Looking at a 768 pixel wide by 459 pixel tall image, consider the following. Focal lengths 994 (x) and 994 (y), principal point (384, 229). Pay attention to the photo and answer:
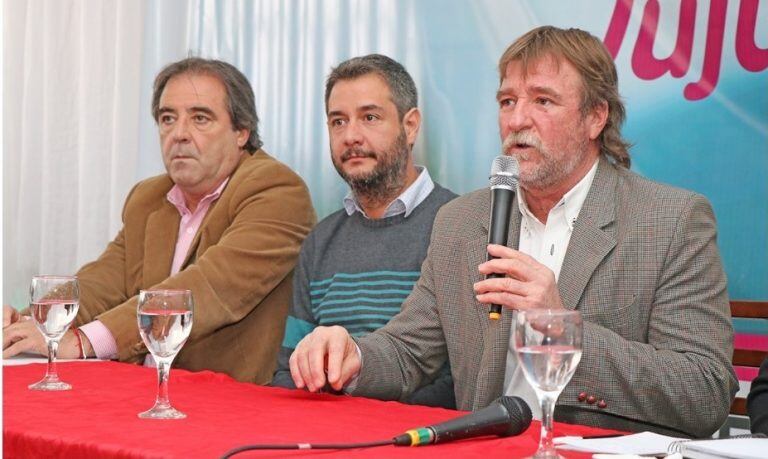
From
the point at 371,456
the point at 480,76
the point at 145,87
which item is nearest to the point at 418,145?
the point at 480,76

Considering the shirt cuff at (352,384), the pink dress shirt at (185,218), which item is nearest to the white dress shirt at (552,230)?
the shirt cuff at (352,384)

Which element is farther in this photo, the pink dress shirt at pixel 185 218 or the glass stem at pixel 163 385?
the pink dress shirt at pixel 185 218

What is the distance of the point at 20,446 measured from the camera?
4.67 ft

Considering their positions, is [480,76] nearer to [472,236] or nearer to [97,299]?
[472,236]

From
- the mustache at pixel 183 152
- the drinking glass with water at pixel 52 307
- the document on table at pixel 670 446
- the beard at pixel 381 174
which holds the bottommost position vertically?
the document on table at pixel 670 446

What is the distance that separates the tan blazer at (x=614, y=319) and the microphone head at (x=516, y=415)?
43 cm

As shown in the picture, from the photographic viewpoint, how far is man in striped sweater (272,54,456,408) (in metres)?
2.78

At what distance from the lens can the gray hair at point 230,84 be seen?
3.48m

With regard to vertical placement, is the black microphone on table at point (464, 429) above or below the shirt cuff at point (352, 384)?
above

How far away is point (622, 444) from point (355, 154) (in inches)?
75.0

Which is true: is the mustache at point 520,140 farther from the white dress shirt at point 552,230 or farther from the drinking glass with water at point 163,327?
the drinking glass with water at point 163,327

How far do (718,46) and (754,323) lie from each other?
2.55ft

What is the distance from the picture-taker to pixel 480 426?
4.36 feet

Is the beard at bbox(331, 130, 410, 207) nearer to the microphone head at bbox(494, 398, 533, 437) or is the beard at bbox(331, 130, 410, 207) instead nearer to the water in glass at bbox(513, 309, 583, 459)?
the microphone head at bbox(494, 398, 533, 437)
